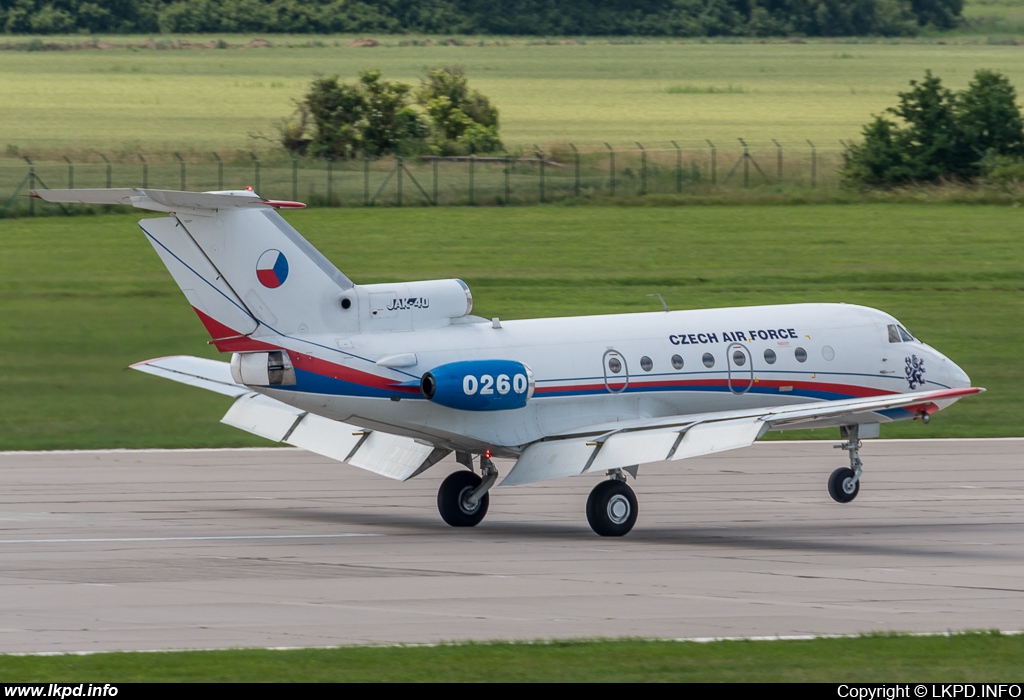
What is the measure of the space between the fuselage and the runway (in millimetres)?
1903

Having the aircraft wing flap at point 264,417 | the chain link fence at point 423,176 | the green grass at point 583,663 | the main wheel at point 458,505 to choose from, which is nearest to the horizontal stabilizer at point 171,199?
the aircraft wing flap at point 264,417

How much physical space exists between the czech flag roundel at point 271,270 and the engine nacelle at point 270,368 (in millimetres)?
1023

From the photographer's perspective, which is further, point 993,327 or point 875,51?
point 875,51

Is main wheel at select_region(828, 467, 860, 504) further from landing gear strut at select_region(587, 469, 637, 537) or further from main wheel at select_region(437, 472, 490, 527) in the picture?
main wheel at select_region(437, 472, 490, 527)

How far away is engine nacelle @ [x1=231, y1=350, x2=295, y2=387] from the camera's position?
24.2 m

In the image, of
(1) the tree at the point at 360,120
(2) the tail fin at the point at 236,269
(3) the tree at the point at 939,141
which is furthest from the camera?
(1) the tree at the point at 360,120

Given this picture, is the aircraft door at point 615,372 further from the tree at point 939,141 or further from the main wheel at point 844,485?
the tree at point 939,141

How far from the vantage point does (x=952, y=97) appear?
80812mm

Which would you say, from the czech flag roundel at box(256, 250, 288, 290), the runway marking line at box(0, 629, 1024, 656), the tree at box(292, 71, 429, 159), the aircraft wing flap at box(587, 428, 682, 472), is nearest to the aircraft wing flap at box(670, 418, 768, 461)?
the aircraft wing flap at box(587, 428, 682, 472)

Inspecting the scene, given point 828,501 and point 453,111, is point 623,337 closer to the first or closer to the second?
point 828,501

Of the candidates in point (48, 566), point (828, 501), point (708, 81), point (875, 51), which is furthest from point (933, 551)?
point (875, 51)

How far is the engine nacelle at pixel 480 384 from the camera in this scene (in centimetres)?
2441

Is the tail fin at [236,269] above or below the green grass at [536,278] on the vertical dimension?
above
